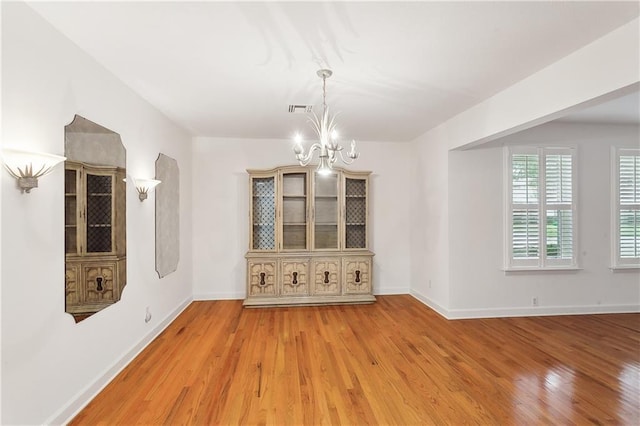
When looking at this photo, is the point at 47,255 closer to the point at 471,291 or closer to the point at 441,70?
the point at 441,70

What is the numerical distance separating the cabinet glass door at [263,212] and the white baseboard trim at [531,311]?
8.94ft

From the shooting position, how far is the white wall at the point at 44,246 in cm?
170

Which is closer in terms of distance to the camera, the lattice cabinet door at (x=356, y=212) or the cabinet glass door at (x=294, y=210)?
the cabinet glass door at (x=294, y=210)

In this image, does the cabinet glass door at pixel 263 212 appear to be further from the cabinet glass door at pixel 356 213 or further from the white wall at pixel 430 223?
the white wall at pixel 430 223

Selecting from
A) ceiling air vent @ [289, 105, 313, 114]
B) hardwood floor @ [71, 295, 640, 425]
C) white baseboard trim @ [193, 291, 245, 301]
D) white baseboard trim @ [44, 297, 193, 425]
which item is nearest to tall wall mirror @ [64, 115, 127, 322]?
white baseboard trim @ [44, 297, 193, 425]

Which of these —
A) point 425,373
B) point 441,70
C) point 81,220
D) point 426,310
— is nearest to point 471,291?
point 426,310

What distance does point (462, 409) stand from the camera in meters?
2.26

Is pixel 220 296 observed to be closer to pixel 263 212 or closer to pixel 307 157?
pixel 263 212

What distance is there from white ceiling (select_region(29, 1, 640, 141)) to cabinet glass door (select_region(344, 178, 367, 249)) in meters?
1.82

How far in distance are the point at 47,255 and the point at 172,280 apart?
228 cm

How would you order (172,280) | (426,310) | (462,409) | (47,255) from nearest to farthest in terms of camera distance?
(47,255) < (462,409) < (172,280) < (426,310)

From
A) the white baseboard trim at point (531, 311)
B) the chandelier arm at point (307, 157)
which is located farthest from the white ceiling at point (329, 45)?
the white baseboard trim at point (531, 311)

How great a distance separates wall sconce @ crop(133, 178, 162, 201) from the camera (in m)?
3.16

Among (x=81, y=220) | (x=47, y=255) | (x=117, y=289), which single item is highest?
→ (x=81, y=220)
